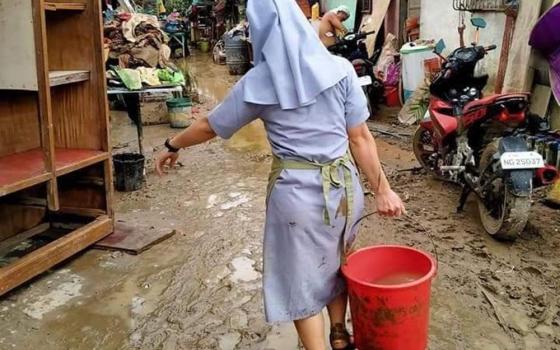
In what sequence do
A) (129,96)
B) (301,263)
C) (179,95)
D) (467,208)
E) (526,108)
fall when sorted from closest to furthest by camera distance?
(301,263) < (526,108) < (467,208) < (129,96) < (179,95)

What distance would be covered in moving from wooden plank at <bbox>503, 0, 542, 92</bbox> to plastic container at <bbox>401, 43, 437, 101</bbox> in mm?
1878

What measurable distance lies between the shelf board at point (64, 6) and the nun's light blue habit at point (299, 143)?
1.93m

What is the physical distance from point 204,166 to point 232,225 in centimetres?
187

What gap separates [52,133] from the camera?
11.3 feet

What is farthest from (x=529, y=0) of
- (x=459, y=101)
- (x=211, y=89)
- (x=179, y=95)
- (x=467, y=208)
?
(x=211, y=89)

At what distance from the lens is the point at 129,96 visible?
624cm

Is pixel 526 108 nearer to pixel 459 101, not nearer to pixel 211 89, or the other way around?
pixel 459 101

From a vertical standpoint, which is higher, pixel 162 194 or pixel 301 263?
pixel 301 263

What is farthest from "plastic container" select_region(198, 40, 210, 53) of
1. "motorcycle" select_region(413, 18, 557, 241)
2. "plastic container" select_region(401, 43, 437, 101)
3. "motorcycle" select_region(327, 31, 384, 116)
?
"motorcycle" select_region(413, 18, 557, 241)

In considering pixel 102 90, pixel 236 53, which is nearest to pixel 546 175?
pixel 102 90

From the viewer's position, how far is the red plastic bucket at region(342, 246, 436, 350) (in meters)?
2.18

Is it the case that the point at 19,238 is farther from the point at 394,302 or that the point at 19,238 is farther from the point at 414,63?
the point at 414,63

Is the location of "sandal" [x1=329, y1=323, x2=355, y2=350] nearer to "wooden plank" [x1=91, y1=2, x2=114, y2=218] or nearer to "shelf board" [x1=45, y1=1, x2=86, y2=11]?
"wooden plank" [x1=91, y1=2, x2=114, y2=218]

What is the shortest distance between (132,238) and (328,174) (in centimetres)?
244
